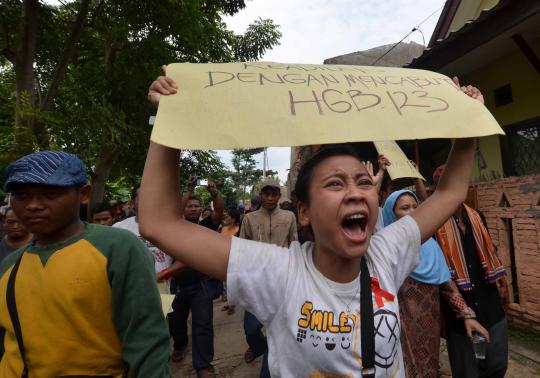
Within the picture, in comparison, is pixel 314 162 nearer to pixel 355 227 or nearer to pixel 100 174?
pixel 355 227

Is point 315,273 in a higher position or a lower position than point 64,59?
lower

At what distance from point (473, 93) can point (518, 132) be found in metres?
4.23

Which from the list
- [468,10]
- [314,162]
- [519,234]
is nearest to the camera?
[314,162]

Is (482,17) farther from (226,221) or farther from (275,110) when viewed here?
(226,221)

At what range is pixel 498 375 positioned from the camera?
225 cm

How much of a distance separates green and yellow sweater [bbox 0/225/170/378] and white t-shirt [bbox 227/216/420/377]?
17.8 inches

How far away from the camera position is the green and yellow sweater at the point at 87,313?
1245 mm

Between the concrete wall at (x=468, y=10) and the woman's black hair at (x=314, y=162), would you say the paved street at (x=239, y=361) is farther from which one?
the concrete wall at (x=468, y=10)

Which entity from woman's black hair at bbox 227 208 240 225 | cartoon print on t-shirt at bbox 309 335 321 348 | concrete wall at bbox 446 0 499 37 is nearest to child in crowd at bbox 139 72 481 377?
cartoon print on t-shirt at bbox 309 335 321 348

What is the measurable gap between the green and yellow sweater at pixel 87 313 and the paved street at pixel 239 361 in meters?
2.52

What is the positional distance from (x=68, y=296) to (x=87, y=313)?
0.10m

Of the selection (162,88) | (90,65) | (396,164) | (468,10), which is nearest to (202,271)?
(162,88)

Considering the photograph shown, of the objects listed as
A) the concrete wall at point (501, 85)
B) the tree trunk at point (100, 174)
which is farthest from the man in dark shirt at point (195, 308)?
the tree trunk at point (100, 174)

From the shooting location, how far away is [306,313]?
1.07 meters
